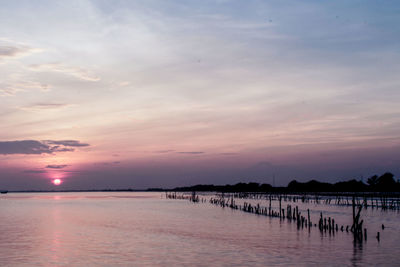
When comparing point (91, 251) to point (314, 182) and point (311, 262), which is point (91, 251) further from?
point (314, 182)

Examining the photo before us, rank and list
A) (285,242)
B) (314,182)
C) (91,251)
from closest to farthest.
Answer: (91,251) → (285,242) → (314,182)

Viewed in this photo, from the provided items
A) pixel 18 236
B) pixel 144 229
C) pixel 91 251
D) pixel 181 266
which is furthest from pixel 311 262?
pixel 18 236

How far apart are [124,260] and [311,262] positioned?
10.9 meters

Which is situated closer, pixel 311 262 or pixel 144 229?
pixel 311 262

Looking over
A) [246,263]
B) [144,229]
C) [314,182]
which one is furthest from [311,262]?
[314,182]

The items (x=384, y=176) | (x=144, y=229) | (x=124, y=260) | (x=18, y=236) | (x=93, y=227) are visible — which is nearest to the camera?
(x=124, y=260)

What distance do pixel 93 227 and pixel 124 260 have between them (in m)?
22.8

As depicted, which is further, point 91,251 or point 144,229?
point 144,229

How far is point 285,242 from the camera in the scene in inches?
1361

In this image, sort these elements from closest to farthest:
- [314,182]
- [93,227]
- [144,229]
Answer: [144,229] < [93,227] < [314,182]

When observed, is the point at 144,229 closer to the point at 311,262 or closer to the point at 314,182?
the point at 311,262

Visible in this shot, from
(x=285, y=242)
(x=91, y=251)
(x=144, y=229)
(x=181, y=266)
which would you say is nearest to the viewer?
(x=181, y=266)

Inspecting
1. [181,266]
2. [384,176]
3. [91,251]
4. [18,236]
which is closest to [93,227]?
[18,236]

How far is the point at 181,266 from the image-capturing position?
82.8ft
